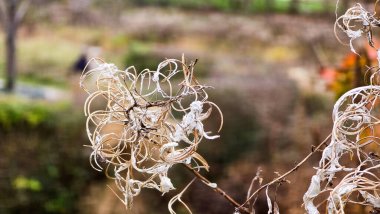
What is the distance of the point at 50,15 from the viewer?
4445 millimetres

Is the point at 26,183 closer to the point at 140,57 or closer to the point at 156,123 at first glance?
the point at 140,57

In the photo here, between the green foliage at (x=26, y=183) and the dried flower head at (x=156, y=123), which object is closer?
the dried flower head at (x=156, y=123)

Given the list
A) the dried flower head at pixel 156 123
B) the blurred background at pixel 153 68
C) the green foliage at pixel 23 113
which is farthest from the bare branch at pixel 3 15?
the dried flower head at pixel 156 123

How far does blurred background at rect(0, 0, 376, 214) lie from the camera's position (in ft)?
11.6

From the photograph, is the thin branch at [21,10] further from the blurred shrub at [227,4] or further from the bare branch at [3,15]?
the blurred shrub at [227,4]

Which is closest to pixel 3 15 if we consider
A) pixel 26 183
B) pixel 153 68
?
pixel 153 68

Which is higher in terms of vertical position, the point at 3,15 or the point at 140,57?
the point at 3,15

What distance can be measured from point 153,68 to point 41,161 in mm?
892

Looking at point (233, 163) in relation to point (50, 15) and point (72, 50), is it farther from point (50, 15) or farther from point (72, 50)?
point (50, 15)

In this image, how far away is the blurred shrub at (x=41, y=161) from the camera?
3646mm

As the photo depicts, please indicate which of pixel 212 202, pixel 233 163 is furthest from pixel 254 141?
pixel 212 202

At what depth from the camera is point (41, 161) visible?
12.3 ft

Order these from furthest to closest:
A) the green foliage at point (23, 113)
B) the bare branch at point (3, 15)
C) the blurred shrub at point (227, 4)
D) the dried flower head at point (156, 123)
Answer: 1. the blurred shrub at point (227, 4)
2. the bare branch at point (3, 15)
3. the green foliage at point (23, 113)
4. the dried flower head at point (156, 123)

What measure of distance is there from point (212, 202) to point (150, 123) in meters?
2.47
